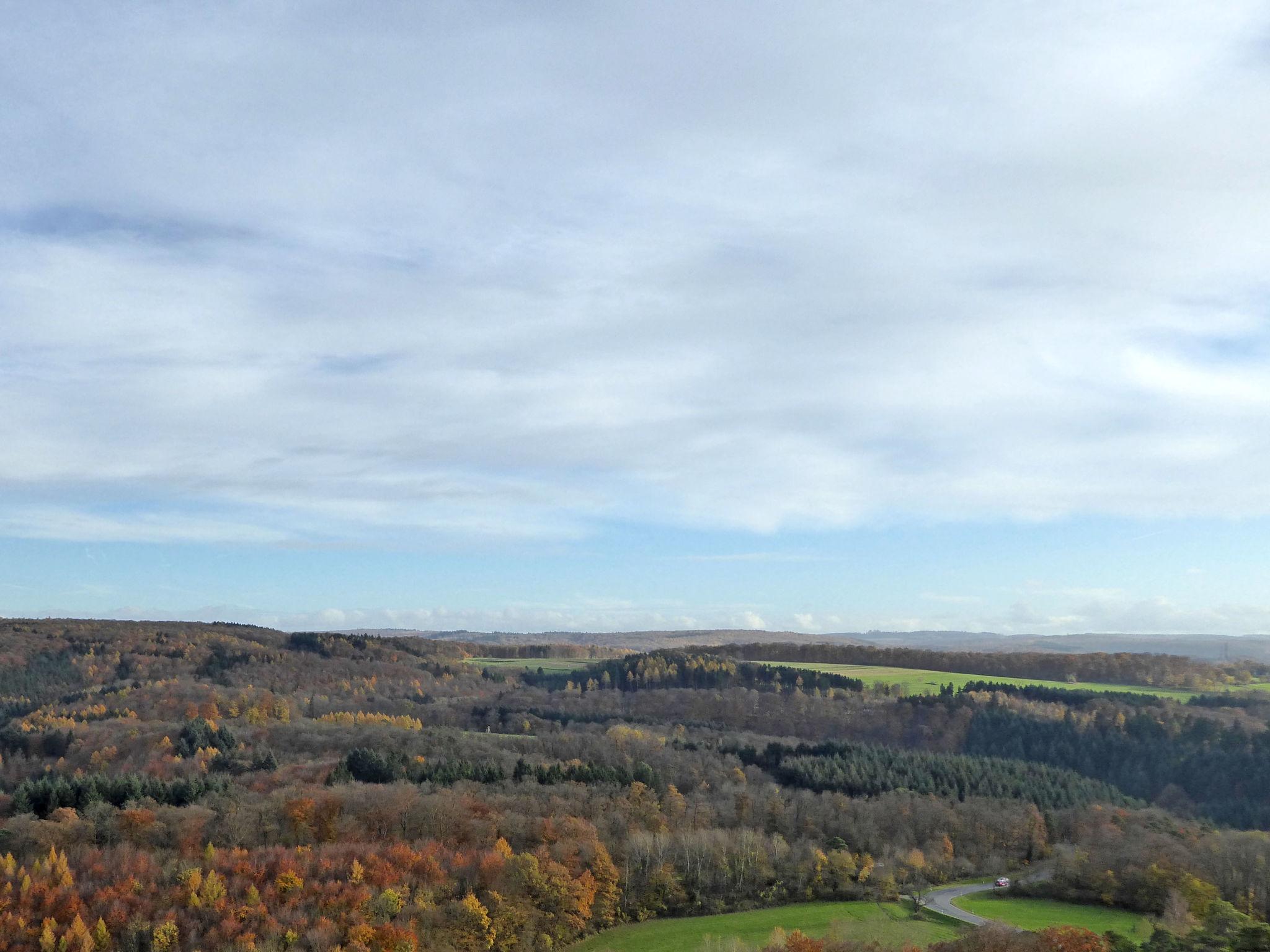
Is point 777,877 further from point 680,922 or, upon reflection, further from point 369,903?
point 369,903

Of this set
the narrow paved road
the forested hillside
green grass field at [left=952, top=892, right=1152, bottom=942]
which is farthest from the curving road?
the forested hillside

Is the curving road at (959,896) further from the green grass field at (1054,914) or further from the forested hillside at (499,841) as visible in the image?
the forested hillside at (499,841)

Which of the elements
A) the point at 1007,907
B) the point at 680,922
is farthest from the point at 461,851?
the point at 1007,907

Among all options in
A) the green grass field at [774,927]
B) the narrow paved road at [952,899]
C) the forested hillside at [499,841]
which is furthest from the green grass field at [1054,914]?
the green grass field at [774,927]

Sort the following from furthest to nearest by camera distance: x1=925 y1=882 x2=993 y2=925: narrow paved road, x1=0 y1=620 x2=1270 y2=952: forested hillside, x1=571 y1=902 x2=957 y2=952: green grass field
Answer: x1=925 y1=882 x2=993 y2=925: narrow paved road
x1=571 y1=902 x2=957 y2=952: green grass field
x1=0 y1=620 x2=1270 y2=952: forested hillside

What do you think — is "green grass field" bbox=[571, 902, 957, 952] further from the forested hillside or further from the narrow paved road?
the forested hillside

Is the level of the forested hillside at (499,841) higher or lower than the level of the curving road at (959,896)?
higher

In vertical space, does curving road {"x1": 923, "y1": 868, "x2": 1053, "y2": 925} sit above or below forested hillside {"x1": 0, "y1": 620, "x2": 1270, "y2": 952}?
below
